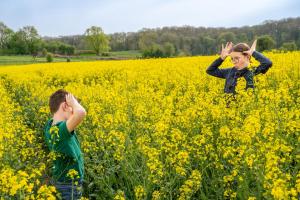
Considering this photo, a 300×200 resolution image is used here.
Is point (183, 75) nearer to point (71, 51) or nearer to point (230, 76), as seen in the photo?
point (230, 76)

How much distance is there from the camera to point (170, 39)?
189 feet

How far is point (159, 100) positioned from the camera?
6844mm

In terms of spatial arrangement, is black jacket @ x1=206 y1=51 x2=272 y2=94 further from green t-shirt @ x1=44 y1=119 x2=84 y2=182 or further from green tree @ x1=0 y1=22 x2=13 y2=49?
green tree @ x1=0 y1=22 x2=13 y2=49

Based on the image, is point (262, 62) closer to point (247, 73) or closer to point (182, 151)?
point (247, 73)

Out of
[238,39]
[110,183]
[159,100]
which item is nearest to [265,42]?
[238,39]

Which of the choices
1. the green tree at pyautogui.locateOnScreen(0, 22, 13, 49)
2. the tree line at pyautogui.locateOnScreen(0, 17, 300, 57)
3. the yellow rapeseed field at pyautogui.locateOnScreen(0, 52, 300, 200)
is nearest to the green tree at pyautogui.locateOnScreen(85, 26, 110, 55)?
the tree line at pyautogui.locateOnScreen(0, 17, 300, 57)

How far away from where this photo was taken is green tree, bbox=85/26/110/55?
254ft

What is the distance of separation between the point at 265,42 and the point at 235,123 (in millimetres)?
31437

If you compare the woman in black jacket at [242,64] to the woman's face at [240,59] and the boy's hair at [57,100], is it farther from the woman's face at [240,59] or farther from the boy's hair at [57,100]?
the boy's hair at [57,100]

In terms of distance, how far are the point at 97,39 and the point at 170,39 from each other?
25.2 meters

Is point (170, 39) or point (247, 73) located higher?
point (247, 73)

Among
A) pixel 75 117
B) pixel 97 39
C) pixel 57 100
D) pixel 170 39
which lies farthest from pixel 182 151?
pixel 97 39

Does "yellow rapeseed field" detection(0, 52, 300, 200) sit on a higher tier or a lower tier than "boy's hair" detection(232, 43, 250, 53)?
lower

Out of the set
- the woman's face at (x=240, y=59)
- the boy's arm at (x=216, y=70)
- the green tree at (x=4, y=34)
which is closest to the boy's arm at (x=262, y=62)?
the woman's face at (x=240, y=59)
